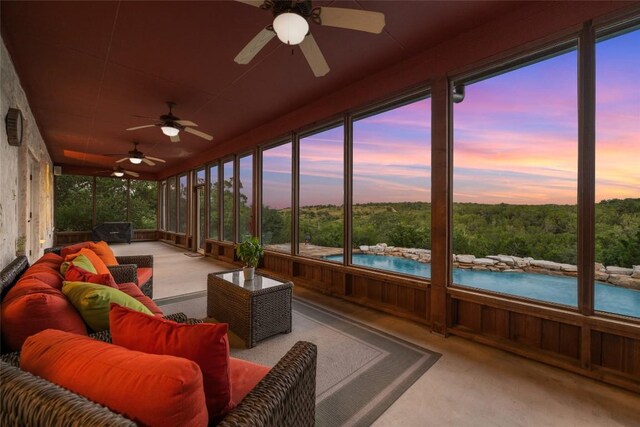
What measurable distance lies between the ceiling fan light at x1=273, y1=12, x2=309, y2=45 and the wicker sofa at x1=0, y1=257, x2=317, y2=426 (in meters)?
1.91

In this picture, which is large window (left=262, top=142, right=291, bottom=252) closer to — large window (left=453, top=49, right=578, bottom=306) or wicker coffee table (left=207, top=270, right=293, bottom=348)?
wicker coffee table (left=207, top=270, right=293, bottom=348)

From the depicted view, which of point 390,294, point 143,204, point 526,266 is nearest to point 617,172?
point 526,266

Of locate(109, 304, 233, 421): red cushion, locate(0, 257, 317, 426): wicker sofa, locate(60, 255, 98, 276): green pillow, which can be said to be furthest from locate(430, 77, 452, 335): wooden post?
locate(60, 255, 98, 276): green pillow

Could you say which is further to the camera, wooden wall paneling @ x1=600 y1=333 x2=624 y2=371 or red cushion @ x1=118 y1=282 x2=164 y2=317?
red cushion @ x1=118 y1=282 x2=164 y2=317

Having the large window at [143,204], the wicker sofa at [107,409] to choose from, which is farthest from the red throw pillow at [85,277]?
the large window at [143,204]

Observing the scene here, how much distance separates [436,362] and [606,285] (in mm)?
1411

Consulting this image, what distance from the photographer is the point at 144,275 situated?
338cm

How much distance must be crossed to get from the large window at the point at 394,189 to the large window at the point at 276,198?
157cm

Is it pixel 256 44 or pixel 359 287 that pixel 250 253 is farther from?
pixel 256 44

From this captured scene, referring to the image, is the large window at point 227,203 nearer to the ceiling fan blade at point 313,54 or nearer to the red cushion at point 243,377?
the ceiling fan blade at point 313,54

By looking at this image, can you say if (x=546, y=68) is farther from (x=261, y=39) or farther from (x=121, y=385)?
(x=121, y=385)

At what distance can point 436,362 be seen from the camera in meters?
2.36

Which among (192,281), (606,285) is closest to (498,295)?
(606,285)

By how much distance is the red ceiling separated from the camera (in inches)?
98.0
